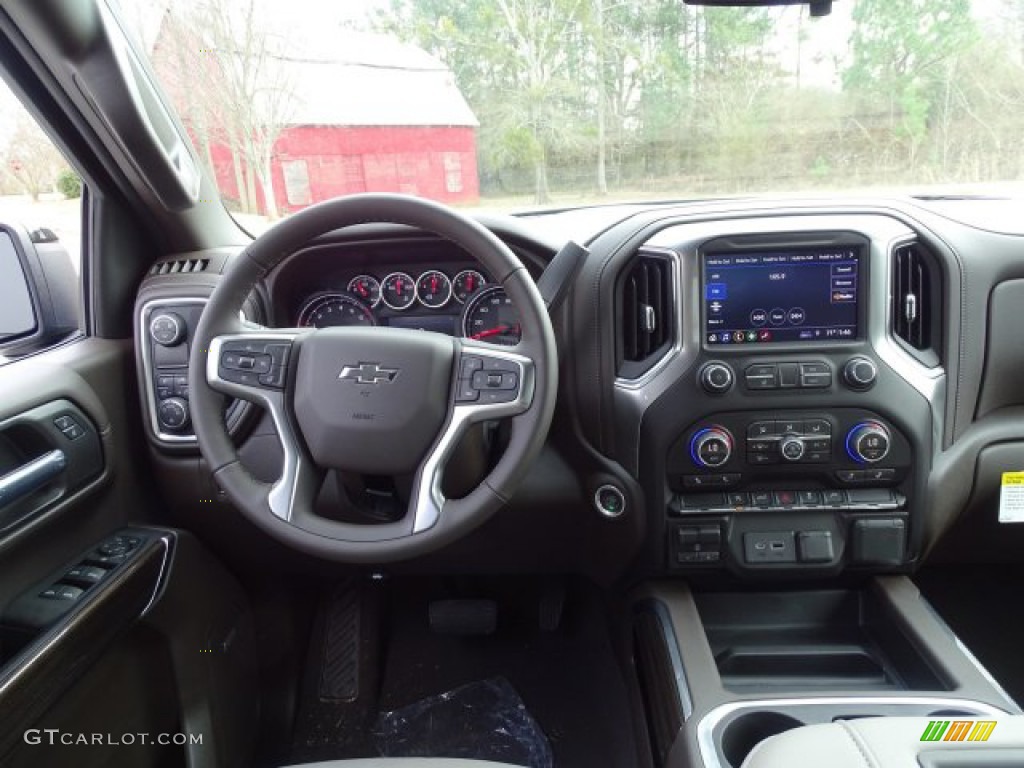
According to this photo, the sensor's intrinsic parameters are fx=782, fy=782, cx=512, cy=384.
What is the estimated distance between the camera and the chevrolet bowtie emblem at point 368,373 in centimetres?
139

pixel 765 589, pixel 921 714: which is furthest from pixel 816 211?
pixel 921 714

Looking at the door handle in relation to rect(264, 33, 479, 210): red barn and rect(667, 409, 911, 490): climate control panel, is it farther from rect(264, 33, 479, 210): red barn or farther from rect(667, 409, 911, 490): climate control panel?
rect(667, 409, 911, 490): climate control panel

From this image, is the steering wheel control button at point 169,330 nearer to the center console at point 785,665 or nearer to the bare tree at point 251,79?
the bare tree at point 251,79

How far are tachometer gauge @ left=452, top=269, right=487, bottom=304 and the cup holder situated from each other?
3.49 ft

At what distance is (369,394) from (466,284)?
1.83ft

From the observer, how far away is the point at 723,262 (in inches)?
65.3

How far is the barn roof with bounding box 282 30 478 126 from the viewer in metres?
1.81

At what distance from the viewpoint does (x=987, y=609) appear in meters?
2.11

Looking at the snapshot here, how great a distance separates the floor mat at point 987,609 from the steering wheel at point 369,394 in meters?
1.40

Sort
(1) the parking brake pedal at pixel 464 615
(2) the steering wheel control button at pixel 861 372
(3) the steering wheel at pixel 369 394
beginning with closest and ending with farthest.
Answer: (3) the steering wheel at pixel 369 394
(2) the steering wheel control button at pixel 861 372
(1) the parking brake pedal at pixel 464 615

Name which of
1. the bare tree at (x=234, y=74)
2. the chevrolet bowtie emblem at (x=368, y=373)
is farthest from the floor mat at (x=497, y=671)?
the bare tree at (x=234, y=74)

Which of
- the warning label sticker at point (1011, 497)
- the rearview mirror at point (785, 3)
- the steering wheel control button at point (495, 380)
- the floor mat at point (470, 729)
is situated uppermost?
the rearview mirror at point (785, 3)

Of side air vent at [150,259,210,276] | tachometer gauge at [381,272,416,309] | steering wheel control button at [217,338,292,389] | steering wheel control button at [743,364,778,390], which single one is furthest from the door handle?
steering wheel control button at [743,364,778,390]

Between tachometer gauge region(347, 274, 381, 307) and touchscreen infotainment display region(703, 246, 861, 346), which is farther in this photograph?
tachometer gauge region(347, 274, 381, 307)
